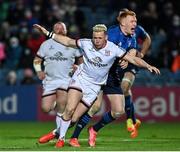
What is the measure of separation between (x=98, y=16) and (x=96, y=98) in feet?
44.6

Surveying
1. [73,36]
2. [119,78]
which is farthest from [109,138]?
[73,36]

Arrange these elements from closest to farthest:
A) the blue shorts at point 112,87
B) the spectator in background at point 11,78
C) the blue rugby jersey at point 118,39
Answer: the blue shorts at point 112,87, the blue rugby jersey at point 118,39, the spectator in background at point 11,78

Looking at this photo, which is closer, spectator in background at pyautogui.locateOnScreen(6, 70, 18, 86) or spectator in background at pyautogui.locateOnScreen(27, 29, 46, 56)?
spectator in background at pyautogui.locateOnScreen(6, 70, 18, 86)

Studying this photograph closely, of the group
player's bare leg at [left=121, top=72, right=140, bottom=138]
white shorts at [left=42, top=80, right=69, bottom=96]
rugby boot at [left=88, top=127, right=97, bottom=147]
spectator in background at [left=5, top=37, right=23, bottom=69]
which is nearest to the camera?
rugby boot at [left=88, top=127, right=97, bottom=147]

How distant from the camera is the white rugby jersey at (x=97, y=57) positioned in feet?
46.5

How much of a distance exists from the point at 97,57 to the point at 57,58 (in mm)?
2994

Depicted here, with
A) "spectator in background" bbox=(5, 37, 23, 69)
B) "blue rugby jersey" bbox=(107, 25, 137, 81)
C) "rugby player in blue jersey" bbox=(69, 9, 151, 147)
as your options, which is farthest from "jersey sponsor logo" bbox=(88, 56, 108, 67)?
"spectator in background" bbox=(5, 37, 23, 69)

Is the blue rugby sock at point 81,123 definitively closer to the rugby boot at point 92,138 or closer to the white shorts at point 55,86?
the rugby boot at point 92,138

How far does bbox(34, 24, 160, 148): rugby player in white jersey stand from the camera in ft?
46.2

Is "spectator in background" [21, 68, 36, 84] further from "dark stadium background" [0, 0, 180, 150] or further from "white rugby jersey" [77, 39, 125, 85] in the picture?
"white rugby jersey" [77, 39, 125, 85]

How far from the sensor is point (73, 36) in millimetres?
25516

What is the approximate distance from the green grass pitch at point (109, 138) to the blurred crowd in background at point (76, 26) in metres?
2.21

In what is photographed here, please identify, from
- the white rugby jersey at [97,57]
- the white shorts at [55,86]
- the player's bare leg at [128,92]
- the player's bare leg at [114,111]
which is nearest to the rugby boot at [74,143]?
the player's bare leg at [114,111]

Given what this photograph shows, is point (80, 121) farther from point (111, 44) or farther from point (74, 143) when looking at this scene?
point (111, 44)
